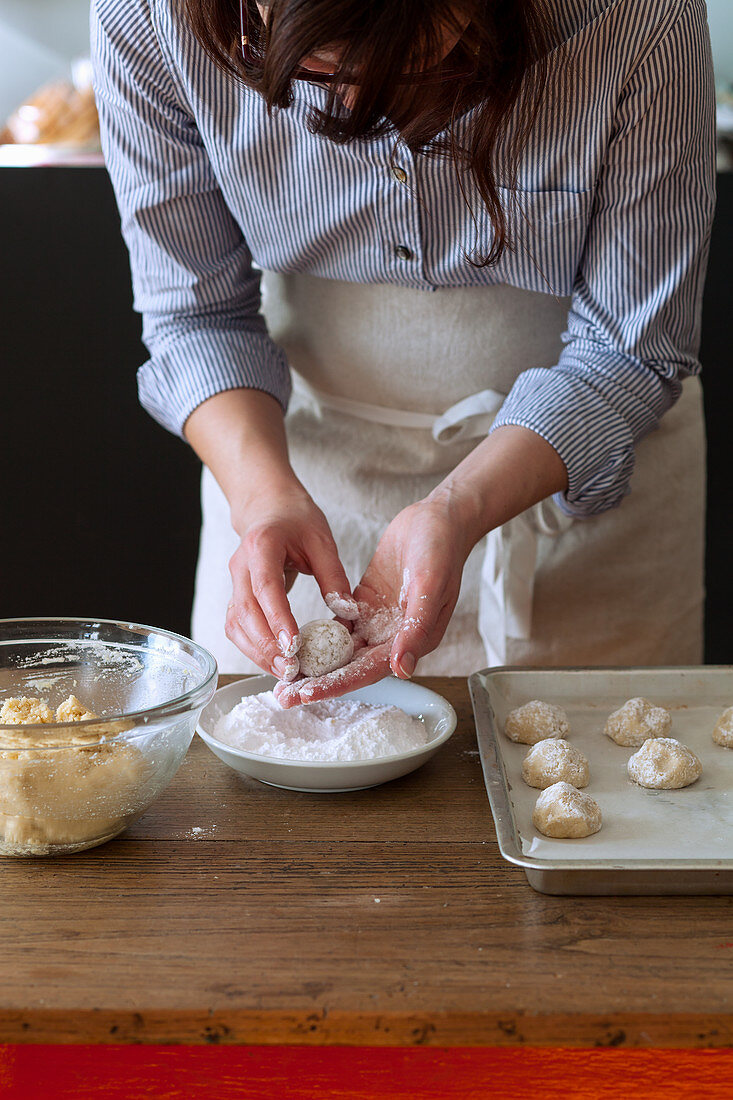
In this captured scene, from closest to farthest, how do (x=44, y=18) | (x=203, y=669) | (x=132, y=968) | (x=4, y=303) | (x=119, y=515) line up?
(x=132, y=968)
(x=203, y=669)
(x=4, y=303)
(x=119, y=515)
(x=44, y=18)

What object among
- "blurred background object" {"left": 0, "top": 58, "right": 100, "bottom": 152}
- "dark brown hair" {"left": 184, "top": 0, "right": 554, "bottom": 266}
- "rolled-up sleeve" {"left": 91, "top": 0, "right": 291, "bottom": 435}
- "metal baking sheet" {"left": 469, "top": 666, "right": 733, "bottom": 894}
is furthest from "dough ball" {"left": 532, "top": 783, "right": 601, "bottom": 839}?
"blurred background object" {"left": 0, "top": 58, "right": 100, "bottom": 152}

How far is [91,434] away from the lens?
2.33 meters

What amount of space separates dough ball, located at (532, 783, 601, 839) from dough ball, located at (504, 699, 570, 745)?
0.14 metres

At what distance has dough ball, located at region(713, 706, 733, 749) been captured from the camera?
3.31 feet

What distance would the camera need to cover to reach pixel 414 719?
1.05 meters

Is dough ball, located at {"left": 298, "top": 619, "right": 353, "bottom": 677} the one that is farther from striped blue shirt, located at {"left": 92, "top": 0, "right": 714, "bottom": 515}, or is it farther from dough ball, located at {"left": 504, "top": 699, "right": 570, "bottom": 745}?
striped blue shirt, located at {"left": 92, "top": 0, "right": 714, "bottom": 515}

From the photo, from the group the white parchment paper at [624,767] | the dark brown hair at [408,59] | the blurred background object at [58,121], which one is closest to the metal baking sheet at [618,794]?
the white parchment paper at [624,767]

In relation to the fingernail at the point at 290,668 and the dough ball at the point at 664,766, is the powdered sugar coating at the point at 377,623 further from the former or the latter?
the dough ball at the point at 664,766

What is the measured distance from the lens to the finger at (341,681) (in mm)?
966

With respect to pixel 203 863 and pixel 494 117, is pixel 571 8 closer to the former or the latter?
pixel 494 117

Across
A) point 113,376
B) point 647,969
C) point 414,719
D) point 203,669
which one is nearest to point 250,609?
point 203,669

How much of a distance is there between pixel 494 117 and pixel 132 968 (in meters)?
0.80

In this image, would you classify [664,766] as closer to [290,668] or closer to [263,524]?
[290,668]

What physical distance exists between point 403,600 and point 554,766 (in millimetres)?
219
